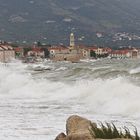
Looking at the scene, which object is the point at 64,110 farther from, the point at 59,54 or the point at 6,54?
the point at 59,54

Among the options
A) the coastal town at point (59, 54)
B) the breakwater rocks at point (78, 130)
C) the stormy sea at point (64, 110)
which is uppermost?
the breakwater rocks at point (78, 130)

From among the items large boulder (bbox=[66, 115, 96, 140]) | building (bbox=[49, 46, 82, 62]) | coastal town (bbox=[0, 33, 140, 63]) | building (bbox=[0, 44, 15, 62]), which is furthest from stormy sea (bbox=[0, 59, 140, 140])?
coastal town (bbox=[0, 33, 140, 63])

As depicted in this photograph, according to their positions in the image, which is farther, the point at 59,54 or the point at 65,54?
the point at 59,54

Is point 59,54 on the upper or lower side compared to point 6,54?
lower

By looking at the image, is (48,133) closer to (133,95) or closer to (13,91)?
(133,95)

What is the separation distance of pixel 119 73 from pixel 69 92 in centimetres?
1131

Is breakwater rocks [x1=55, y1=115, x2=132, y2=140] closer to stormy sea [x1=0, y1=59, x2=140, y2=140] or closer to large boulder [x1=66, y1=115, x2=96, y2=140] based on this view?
large boulder [x1=66, y1=115, x2=96, y2=140]

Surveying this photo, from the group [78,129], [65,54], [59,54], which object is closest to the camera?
[78,129]

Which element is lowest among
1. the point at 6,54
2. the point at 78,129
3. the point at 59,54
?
the point at 59,54

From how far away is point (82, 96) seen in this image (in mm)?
29891

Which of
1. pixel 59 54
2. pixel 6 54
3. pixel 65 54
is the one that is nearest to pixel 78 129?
pixel 6 54

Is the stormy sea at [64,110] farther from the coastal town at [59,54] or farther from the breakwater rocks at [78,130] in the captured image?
the coastal town at [59,54]

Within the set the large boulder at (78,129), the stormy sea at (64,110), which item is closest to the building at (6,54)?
the stormy sea at (64,110)

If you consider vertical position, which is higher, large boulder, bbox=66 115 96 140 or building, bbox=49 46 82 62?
large boulder, bbox=66 115 96 140
